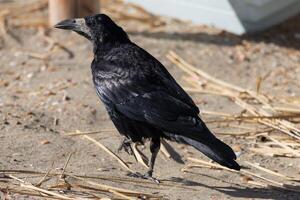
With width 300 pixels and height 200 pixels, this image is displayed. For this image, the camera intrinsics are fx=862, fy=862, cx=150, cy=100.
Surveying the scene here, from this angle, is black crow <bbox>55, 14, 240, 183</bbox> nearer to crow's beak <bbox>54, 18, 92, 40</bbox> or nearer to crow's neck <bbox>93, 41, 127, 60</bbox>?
crow's neck <bbox>93, 41, 127, 60</bbox>

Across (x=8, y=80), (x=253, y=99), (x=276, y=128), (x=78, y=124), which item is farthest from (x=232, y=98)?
(x=8, y=80)

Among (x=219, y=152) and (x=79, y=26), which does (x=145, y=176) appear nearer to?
(x=219, y=152)

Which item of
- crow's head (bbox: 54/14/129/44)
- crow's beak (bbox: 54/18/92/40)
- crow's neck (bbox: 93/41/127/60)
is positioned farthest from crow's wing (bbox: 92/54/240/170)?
crow's beak (bbox: 54/18/92/40)

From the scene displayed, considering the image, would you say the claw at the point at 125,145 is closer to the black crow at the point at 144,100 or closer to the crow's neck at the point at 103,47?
the black crow at the point at 144,100

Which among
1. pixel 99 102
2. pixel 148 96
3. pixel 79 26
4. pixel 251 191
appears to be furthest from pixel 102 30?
pixel 251 191

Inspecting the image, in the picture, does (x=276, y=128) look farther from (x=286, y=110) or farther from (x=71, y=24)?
(x=71, y=24)

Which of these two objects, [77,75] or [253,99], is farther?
[77,75]
